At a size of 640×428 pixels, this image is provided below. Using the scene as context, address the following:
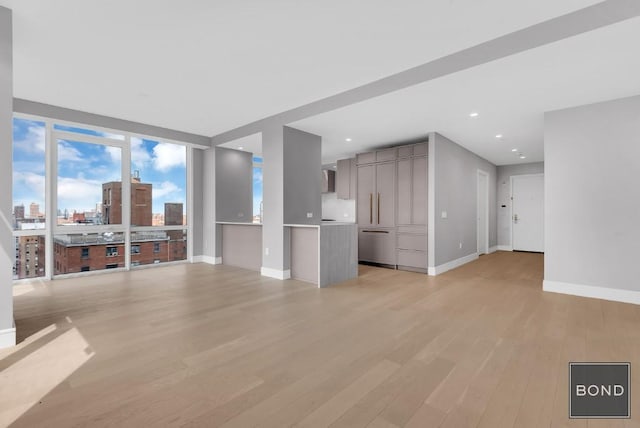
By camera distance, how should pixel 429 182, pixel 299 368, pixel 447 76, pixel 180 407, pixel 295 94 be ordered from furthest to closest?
1. pixel 429 182
2. pixel 295 94
3. pixel 447 76
4. pixel 299 368
5. pixel 180 407

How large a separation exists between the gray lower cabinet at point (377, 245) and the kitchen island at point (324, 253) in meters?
1.11

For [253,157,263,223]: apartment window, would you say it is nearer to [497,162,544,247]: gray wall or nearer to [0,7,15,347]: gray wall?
[0,7,15,347]: gray wall

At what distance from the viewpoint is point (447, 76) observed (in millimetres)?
3023

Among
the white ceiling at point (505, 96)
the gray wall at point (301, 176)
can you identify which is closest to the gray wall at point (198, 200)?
the gray wall at point (301, 176)

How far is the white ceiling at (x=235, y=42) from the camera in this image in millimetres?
2338

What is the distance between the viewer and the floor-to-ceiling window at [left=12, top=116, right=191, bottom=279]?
4605mm

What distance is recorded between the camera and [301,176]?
16.9 feet

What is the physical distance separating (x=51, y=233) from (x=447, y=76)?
6.23m

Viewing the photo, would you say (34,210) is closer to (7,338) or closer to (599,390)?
(7,338)

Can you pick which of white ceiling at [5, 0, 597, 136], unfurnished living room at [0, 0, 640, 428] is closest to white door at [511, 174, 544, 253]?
unfurnished living room at [0, 0, 640, 428]

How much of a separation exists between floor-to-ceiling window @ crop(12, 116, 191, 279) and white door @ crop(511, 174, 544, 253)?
28.7 ft

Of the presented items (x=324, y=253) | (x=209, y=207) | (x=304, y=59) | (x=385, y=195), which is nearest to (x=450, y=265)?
(x=385, y=195)

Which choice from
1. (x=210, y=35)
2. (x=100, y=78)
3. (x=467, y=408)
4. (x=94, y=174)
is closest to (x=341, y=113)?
(x=210, y=35)

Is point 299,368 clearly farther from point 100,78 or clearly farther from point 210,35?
point 100,78
